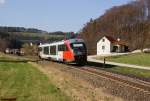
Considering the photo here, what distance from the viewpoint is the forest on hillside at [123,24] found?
458 ft

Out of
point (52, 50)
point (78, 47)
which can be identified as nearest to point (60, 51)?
point (78, 47)

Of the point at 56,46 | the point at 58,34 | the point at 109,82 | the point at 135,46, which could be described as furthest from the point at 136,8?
the point at 109,82

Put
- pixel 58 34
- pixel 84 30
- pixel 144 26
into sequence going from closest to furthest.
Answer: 1. pixel 144 26
2. pixel 84 30
3. pixel 58 34

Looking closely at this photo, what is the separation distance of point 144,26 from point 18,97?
126m

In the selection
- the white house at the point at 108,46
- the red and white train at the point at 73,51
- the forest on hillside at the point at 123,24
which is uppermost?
the forest on hillside at the point at 123,24

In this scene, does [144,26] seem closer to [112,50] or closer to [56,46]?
[112,50]

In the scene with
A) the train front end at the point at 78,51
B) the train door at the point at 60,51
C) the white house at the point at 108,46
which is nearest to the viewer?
Answer: the train front end at the point at 78,51

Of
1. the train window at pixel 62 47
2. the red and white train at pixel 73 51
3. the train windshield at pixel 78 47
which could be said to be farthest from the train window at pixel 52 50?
the train windshield at pixel 78 47

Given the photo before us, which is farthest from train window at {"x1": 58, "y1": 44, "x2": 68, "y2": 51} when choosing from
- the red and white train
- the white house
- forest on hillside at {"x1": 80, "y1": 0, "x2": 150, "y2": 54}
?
forest on hillside at {"x1": 80, "y1": 0, "x2": 150, "y2": 54}

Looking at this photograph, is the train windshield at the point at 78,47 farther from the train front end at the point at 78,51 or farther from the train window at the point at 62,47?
the train window at the point at 62,47

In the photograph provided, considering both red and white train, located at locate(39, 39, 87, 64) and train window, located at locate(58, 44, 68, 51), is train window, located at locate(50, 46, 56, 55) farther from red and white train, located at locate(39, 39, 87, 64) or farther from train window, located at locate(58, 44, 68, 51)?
red and white train, located at locate(39, 39, 87, 64)

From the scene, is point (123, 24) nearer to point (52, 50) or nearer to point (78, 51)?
point (52, 50)

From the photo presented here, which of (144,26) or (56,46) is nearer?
(56,46)

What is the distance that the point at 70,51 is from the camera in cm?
4459
